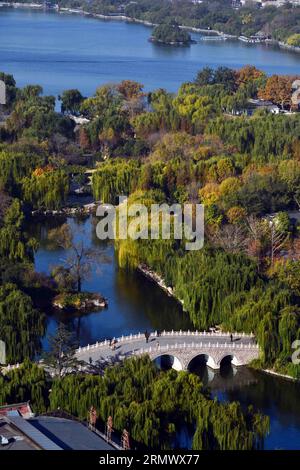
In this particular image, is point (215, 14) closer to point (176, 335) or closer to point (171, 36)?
point (171, 36)

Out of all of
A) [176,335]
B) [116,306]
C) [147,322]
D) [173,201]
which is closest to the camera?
[176,335]

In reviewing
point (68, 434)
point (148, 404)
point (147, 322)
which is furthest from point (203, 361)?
point (68, 434)

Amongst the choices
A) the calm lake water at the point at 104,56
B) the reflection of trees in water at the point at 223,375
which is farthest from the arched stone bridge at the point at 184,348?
the calm lake water at the point at 104,56

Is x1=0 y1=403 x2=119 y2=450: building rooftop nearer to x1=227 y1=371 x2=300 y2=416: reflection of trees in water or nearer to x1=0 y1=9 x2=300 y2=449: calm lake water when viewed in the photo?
x1=0 y1=9 x2=300 y2=449: calm lake water

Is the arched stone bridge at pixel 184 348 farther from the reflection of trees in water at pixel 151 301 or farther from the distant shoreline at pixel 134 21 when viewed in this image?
the distant shoreline at pixel 134 21

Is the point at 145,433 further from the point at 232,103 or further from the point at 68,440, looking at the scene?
the point at 232,103

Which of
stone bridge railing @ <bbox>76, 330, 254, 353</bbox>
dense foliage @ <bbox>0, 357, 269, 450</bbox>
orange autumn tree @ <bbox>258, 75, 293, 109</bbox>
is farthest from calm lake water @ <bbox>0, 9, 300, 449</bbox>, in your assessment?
orange autumn tree @ <bbox>258, 75, 293, 109</bbox>

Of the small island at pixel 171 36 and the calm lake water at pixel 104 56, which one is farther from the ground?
the small island at pixel 171 36
